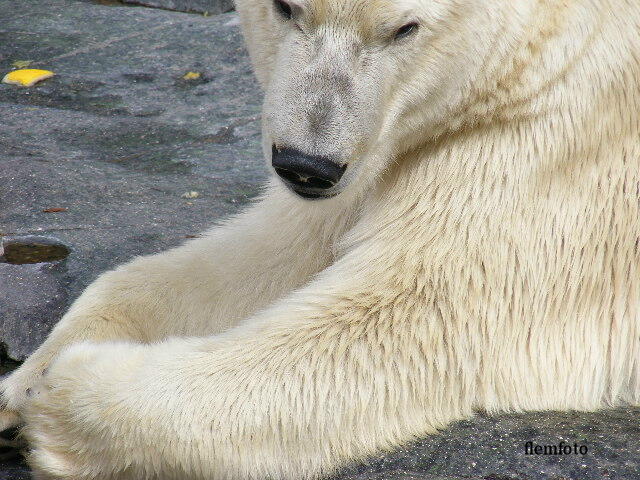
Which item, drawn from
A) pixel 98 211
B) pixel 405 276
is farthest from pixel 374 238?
pixel 98 211

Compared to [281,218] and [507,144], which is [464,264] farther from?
[281,218]

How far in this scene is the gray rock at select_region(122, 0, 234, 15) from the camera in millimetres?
6199

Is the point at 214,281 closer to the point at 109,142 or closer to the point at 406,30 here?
the point at 406,30

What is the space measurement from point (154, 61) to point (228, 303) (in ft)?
9.45

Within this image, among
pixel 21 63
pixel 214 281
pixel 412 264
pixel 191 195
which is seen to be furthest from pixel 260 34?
pixel 21 63

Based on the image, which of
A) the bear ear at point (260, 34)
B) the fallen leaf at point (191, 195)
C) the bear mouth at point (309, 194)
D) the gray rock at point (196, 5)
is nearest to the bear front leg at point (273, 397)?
the bear mouth at point (309, 194)

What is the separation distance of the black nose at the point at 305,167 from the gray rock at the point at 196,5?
4.35 meters

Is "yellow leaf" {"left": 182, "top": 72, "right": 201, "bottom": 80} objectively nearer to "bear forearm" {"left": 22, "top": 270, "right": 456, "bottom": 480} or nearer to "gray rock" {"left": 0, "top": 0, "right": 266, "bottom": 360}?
"gray rock" {"left": 0, "top": 0, "right": 266, "bottom": 360}

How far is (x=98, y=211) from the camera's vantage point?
343cm

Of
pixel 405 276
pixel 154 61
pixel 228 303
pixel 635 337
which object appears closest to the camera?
pixel 405 276

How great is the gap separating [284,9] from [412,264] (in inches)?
24.5

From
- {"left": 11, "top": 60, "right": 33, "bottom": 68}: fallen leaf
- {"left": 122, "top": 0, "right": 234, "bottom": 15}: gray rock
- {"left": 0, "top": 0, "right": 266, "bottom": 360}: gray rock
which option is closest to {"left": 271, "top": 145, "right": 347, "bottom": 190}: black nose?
{"left": 0, "top": 0, "right": 266, "bottom": 360}: gray rock

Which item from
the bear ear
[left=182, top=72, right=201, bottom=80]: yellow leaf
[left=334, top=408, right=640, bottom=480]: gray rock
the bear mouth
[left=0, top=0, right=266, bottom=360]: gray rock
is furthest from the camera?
[left=182, top=72, right=201, bottom=80]: yellow leaf

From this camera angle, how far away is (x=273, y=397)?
206 cm
